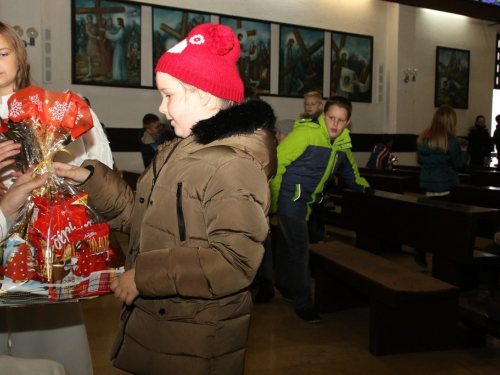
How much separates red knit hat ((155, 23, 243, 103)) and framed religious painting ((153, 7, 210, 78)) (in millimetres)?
9202

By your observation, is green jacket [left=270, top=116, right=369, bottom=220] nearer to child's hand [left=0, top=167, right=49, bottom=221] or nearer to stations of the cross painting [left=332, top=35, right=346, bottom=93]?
child's hand [left=0, top=167, right=49, bottom=221]

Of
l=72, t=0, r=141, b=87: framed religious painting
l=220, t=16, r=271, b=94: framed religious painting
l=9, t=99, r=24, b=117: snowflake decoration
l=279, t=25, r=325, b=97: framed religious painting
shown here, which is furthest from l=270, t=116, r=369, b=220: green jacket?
l=279, t=25, r=325, b=97: framed religious painting

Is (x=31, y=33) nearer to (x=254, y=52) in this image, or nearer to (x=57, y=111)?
(x=254, y=52)

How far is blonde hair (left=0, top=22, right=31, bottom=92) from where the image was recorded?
Result: 5.93ft

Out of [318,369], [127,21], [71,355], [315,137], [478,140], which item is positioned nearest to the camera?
[71,355]

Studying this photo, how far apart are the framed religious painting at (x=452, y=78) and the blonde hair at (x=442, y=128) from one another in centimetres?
948

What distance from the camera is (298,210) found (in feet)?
12.5

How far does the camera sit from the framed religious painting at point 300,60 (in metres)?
12.1

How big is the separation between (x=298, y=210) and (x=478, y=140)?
12.5 meters

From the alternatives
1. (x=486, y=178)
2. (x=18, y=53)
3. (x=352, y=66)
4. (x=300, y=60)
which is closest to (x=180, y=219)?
(x=18, y=53)

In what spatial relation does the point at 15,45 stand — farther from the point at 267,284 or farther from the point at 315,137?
the point at 267,284

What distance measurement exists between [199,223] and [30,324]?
0.81m

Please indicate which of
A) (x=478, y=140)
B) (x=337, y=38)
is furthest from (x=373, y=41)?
(x=478, y=140)

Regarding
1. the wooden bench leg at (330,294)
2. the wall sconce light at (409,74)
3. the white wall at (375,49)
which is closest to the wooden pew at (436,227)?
the wooden bench leg at (330,294)
